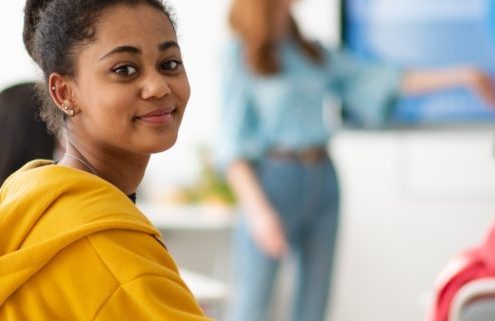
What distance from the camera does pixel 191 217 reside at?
4.77 meters

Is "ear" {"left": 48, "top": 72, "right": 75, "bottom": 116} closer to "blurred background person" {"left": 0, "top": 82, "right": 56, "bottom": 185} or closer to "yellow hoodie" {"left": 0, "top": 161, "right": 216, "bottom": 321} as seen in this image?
"yellow hoodie" {"left": 0, "top": 161, "right": 216, "bottom": 321}

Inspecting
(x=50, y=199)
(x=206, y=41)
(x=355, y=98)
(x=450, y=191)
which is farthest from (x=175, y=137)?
(x=206, y=41)

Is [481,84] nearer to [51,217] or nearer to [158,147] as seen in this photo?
[158,147]

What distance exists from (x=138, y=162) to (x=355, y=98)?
2548mm

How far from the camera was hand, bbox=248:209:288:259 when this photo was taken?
10.9 feet

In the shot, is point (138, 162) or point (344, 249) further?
point (344, 249)

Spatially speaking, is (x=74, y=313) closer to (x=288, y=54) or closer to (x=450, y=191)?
(x=288, y=54)

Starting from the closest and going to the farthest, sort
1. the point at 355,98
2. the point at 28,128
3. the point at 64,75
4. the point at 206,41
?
the point at 64,75, the point at 28,128, the point at 355,98, the point at 206,41

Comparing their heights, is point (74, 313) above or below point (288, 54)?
below

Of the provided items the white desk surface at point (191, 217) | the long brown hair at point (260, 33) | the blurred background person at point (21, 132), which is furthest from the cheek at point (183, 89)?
the white desk surface at point (191, 217)

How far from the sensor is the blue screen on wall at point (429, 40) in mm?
4473

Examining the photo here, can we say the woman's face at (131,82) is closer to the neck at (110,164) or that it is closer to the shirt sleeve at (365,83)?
the neck at (110,164)

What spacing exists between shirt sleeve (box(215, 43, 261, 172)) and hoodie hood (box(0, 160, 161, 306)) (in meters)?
2.23

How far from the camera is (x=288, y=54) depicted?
3525 mm
